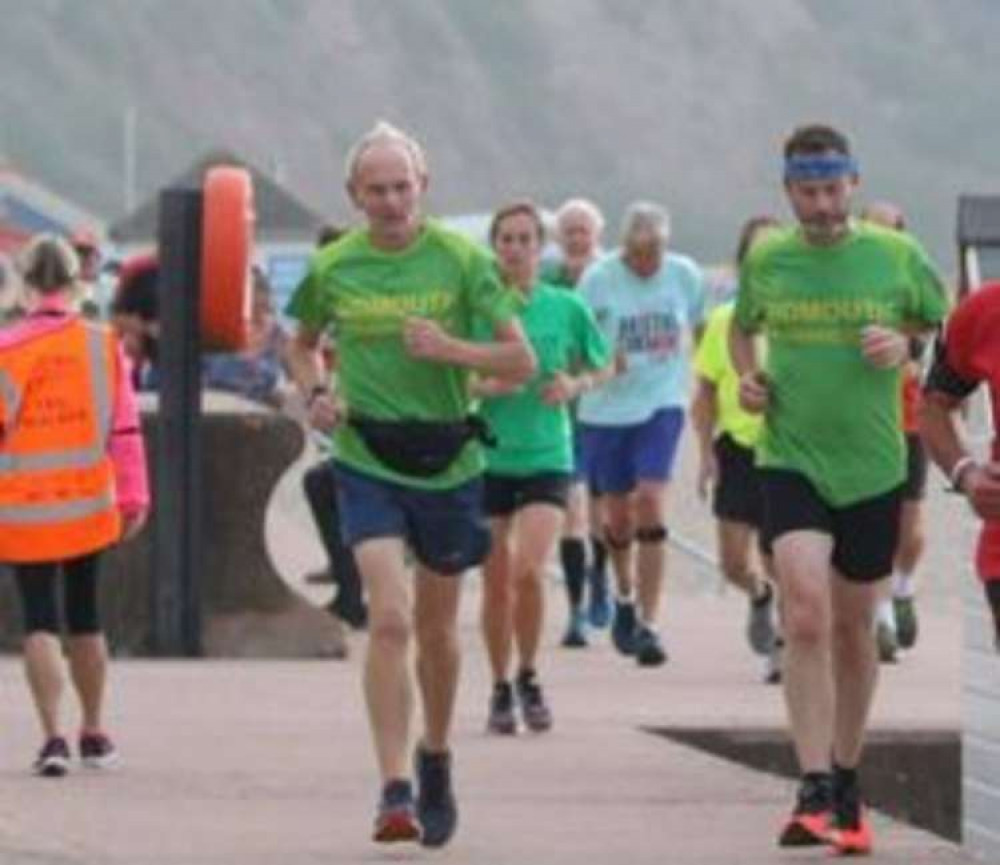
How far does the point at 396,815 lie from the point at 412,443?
3.22ft

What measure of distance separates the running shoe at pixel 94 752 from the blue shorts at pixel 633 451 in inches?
240

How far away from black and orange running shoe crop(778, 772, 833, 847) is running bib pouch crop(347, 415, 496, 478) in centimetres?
127

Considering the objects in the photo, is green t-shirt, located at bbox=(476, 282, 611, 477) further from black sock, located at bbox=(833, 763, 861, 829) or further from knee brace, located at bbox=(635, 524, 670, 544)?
black sock, located at bbox=(833, 763, 861, 829)

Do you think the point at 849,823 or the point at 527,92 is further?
the point at 527,92

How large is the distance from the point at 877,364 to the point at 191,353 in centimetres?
720

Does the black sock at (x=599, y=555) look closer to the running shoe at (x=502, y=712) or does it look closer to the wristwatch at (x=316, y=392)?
the running shoe at (x=502, y=712)

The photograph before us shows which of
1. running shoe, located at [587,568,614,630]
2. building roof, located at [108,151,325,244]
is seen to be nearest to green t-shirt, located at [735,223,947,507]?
running shoe, located at [587,568,614,630]

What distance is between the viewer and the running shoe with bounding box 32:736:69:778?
1530cm

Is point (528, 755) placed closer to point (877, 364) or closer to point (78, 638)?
point (78, 638)

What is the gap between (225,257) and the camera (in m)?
20.2

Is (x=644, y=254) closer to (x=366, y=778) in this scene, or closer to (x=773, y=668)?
Answer: (x=773, y=668)

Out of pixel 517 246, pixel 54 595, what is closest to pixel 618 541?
pixel 517 246

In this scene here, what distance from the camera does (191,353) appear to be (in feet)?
66.7

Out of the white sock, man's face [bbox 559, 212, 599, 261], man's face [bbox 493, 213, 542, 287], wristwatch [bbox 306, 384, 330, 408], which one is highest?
man's face [bbox 559, 212, 599, 261]
